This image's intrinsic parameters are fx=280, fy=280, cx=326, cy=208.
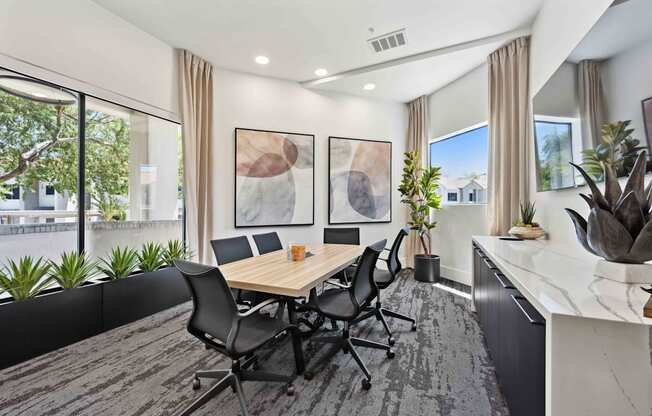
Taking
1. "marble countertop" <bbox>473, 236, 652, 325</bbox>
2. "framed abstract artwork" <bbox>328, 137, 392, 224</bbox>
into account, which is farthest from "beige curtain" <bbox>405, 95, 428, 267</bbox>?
"marble countertop" <bbox>473, 236, 652, 325</bbox>

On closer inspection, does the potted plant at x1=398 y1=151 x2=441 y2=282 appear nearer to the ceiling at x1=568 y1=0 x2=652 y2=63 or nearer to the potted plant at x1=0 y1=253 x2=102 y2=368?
the ceiling at x1=568 y1=0 x2=652 y2=63

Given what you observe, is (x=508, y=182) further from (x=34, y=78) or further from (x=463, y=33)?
(x=34, y=78)

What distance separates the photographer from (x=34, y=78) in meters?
2.44

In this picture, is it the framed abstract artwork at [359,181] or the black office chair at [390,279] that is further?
the framed abstract artwork at [359,181]

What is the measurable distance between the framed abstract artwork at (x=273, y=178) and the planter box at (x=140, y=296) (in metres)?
1.23

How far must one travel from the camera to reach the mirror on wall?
1.36m

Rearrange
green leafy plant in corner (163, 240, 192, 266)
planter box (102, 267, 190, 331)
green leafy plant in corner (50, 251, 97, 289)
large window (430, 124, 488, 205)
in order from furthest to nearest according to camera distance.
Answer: large window (430, 124, 488, 205) → green leafy plant in corner (163, 240, 192, 266) → planter box (102, 267, 190, 331) → green leafy plant in corner (50, 251, 97, 289)

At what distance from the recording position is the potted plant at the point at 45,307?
209 centimetres

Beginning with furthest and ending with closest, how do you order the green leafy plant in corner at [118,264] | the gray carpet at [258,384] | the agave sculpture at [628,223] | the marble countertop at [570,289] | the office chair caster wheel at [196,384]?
the green leafy plant in corner at [118,264] < the office chair caster wheel at [196,384] < the gray carpet at [258,384] < the agave sculpture at [628,223] < the marble countertop at [570,289]

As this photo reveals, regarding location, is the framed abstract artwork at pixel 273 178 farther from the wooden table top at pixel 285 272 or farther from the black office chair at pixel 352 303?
the black office chair at pixel 352 303

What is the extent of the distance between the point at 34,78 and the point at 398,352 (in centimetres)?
391

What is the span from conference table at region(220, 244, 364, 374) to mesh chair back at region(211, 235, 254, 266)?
30cm

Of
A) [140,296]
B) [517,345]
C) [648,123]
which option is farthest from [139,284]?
[648,123]

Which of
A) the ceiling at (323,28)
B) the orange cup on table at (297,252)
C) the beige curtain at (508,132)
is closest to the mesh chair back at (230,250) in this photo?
the orange cup on table at (297,252)
